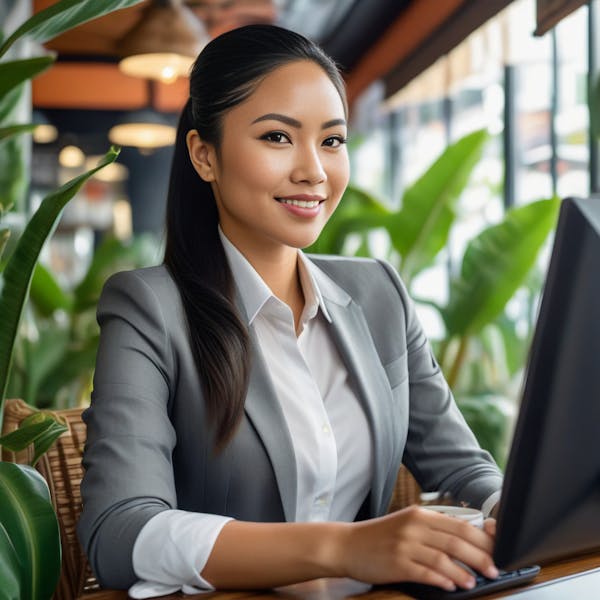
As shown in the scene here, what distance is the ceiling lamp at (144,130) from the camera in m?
7.40

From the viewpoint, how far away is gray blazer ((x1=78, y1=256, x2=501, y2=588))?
106 centimetres

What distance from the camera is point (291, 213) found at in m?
1.27

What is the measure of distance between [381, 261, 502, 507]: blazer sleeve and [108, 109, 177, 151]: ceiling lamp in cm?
618

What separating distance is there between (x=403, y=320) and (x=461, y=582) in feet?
2.18

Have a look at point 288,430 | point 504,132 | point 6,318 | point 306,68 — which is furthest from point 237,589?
point 504,132

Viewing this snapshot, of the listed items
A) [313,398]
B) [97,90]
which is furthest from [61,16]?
[97,90]

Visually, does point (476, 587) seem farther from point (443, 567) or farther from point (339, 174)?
point (339, 174)

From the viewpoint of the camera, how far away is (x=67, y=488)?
1.43 meters

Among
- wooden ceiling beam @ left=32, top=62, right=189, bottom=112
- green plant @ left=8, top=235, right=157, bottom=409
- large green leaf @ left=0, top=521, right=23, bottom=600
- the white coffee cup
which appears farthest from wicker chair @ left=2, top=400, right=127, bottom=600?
wooden ceiling beam @ left=32, top=62, right=189, bottom=112

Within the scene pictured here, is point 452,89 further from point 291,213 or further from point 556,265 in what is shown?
point 556,265

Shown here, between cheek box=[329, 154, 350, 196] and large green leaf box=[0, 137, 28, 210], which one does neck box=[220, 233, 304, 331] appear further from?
large green leaf box=[0, 137, 28, 210]

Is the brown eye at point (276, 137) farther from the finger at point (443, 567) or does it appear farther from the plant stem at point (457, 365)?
the plant stem at point (457, 365)

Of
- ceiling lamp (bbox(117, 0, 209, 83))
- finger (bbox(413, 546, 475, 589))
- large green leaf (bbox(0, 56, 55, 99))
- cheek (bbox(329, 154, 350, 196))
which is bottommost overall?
finger (bbox(413, 546, 475, 589))

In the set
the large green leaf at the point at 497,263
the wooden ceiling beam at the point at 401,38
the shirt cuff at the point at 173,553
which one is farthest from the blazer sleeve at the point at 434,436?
the wooden ceiling beam at the point at 401,38
